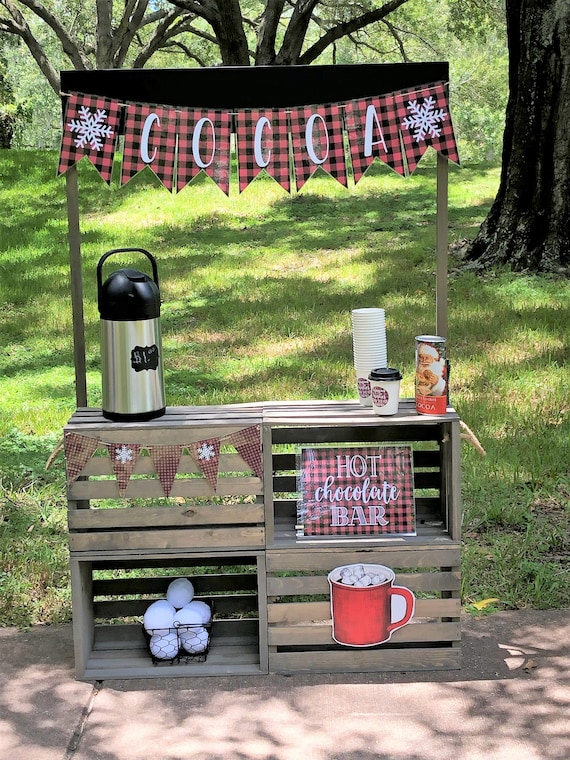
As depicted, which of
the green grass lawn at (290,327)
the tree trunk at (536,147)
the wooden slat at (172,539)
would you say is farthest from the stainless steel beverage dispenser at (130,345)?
the tree trunk at (536,147)

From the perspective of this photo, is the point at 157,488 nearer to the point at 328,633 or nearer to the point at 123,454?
the point at 123,454

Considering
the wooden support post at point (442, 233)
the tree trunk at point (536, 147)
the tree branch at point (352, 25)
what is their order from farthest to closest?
the tree branch at point (352, 25) → the tree trunk at point (536, 147) → the wooden support post at point (442, 233)

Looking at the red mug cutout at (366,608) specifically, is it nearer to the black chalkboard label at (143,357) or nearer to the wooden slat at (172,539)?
the wooden slat at (172,539)

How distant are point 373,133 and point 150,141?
84 cm

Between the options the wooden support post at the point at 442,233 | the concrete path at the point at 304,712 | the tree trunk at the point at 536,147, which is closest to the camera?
the concrete path at the point at 304,712

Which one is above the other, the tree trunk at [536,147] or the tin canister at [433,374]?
the tree trunk at [536,147]

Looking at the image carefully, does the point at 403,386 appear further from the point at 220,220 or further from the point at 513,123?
the point at 220,220

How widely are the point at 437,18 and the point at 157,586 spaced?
88.2 ft

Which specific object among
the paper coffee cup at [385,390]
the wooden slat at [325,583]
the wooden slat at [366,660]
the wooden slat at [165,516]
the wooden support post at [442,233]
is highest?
the wooden support post at [442,233]

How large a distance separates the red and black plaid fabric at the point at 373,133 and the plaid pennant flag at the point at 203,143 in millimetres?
469

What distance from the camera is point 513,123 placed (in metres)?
8.34

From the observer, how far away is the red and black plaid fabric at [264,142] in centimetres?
341

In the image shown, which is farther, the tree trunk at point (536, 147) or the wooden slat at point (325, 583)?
the tree trunk at point (536, 147)

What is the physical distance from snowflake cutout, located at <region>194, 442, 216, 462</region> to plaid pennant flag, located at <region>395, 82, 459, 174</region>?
128cm
